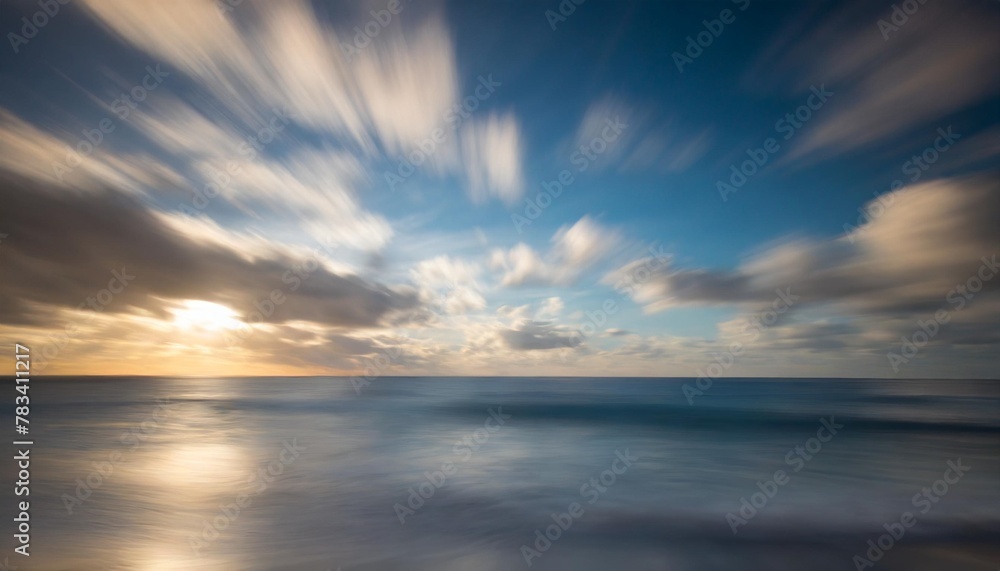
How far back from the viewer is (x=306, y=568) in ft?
26.3

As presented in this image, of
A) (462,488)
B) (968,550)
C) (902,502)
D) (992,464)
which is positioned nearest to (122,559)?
(462,488)

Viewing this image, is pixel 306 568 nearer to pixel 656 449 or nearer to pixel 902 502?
pixel 902 502

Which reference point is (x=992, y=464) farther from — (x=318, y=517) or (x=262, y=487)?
(x=262, y=487)

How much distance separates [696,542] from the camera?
29.9ft

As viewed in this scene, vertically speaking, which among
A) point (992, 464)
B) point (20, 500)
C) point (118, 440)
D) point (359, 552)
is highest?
Answer: point (118, 440)

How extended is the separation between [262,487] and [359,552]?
18.6ft

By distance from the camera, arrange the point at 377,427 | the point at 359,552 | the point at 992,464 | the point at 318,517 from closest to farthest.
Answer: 1. the point at 359,552
2. the point at 318,517
3. the point at 992,464
4. the point at 377,427

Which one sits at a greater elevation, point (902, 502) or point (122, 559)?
point (122, 559)

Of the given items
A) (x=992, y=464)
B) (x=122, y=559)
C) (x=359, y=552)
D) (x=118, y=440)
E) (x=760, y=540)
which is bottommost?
(x=992, y=464)

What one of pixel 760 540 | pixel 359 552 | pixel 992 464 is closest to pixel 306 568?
pixel 359 552

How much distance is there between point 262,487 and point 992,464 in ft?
76.3

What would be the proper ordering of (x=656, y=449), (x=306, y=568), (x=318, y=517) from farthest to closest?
(x=656, y=449) → (x=318, y=517) → (x=306, y=568)

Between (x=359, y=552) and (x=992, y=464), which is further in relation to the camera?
(x=992, y=464)

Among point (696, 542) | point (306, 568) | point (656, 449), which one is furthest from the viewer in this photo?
point (656, 449)
